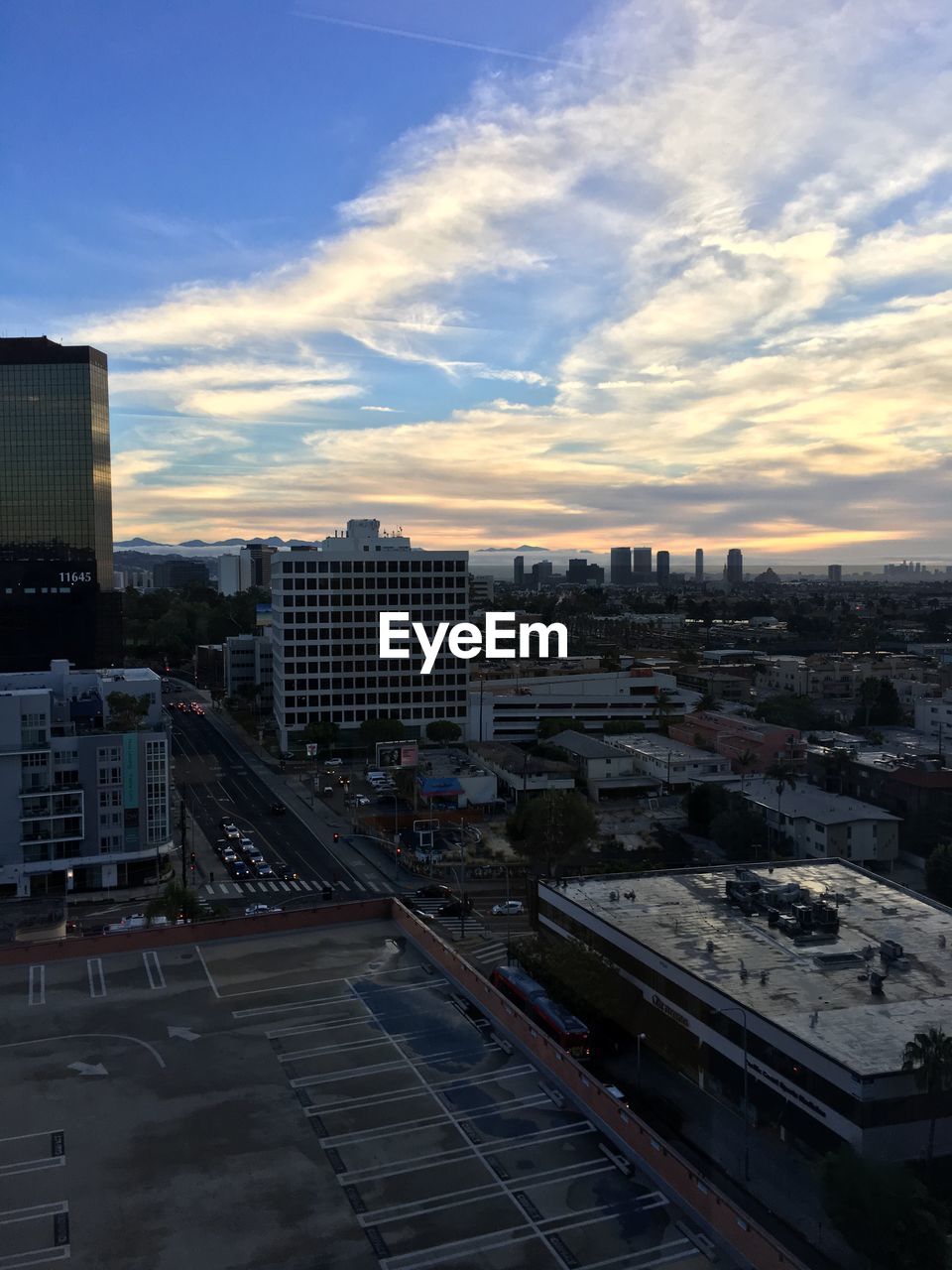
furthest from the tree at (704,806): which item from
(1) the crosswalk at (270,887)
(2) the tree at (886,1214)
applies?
(2) the tree at (886,1214)

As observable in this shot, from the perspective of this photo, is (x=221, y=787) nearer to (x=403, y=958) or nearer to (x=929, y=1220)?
(x=403, y=958)

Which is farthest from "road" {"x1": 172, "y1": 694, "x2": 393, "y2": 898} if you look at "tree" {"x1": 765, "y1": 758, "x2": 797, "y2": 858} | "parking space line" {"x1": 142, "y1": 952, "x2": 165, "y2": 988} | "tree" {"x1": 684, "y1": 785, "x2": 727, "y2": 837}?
"parking space line" {"x1": 142, "y1": 952, "x2": 165, "y2": 988}

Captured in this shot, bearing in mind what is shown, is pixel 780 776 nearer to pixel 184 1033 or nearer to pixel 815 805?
pixel 815 805

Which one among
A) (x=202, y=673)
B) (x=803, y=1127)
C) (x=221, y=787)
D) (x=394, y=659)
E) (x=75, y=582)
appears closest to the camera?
(x=803, y=1127)

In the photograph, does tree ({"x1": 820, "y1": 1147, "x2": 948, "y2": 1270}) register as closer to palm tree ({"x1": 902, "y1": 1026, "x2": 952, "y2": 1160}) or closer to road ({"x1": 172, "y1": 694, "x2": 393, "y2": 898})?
palm tree ({"x1": 902, "y1": 1026, "x2": 952, "y2": 1160})

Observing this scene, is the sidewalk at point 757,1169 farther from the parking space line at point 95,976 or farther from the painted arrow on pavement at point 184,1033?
the parking space line at point 95,976

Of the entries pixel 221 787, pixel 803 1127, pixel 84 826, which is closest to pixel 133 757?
pixel 84 826

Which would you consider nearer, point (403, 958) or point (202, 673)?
point (403, 958)
